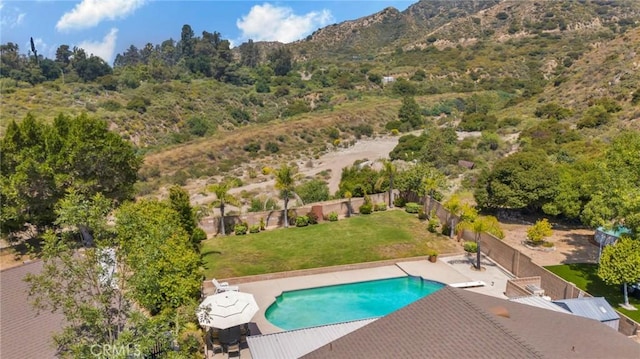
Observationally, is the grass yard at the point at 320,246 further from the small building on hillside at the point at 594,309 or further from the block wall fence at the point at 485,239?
the small building on hillside at the point at 594,309

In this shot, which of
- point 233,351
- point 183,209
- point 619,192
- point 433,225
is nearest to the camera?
point 233,351

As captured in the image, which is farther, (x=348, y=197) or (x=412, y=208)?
(x=348, y=197)

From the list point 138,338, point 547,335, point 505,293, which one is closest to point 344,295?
point 505,293

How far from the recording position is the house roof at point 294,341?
15.5 meters

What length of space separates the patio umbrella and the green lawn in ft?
56.2

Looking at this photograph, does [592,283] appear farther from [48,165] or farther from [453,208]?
[48,165]

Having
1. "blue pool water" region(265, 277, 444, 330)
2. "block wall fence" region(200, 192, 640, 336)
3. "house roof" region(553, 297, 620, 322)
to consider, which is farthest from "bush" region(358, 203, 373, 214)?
"house roof" region(553, 297, 620, 322)

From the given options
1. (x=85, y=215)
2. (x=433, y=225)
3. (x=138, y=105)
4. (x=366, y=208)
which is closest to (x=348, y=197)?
(x=366, y=208)

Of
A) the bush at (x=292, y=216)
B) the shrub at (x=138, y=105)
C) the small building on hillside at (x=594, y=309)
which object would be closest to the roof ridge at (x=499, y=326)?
the small building on hillside at (x=594, y=309)

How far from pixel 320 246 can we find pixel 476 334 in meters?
21.7

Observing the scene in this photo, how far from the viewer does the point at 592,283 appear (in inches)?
952

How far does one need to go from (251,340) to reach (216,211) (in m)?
25.7

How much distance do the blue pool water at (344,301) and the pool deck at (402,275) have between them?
1.34 ft

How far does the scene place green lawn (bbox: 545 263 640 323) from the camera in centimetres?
2148
